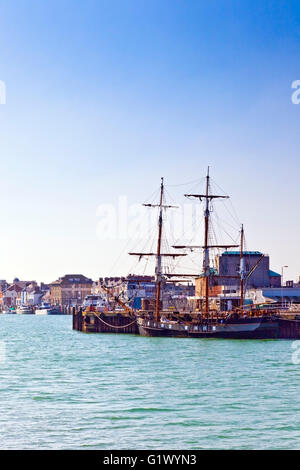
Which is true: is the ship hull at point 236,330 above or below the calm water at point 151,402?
above

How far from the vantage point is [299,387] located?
38875mm

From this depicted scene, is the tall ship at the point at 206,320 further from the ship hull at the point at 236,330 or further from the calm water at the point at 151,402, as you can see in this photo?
the calm water at the point at 151,402

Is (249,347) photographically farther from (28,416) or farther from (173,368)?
(28,416)

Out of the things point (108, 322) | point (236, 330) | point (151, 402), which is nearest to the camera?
point (151, 402)

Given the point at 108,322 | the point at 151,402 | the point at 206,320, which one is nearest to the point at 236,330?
the point at 206,320

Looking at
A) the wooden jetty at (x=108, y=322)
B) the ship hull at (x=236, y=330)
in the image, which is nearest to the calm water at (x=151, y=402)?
the ship hull at (x=236, y=330)

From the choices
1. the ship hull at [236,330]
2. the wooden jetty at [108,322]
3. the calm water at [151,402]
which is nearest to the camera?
the calm water at [151,402]

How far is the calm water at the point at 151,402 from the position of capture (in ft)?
85.8

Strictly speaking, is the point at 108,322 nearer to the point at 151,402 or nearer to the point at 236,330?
the point at 236,330

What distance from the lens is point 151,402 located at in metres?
33.7

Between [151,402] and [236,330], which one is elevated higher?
[236,330]

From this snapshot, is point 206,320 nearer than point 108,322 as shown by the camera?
Yes

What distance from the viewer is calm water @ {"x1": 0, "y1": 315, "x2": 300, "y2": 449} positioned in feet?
85.8
